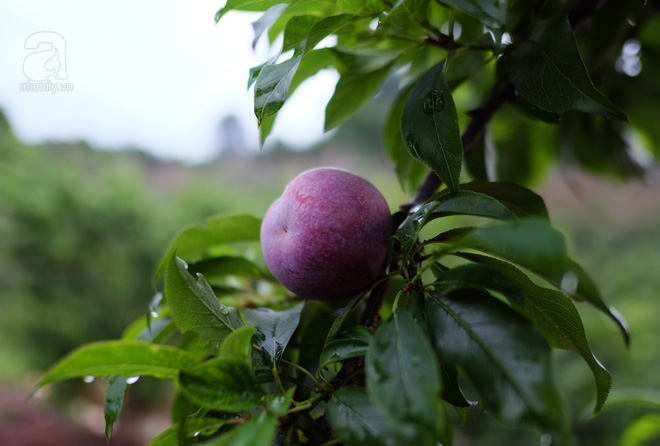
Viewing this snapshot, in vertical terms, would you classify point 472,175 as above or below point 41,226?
above

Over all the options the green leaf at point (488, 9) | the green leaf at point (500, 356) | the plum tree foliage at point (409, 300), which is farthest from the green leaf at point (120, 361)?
the green leaf at point (488, 9)

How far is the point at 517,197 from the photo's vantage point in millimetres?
302

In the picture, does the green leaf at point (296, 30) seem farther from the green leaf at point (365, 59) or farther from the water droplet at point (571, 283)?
the water droplet at point (571, 283)

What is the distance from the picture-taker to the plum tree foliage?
19 centimetres

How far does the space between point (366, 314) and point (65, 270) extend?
1823 mm

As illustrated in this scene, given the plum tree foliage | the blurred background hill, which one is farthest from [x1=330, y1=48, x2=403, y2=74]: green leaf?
the blurred background hill

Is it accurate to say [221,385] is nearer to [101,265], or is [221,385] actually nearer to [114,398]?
[114,398]

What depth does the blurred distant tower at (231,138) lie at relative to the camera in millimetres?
3633

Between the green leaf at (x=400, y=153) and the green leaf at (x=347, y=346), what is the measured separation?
0.20m

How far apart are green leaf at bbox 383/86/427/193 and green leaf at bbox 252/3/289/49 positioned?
15 centimetres

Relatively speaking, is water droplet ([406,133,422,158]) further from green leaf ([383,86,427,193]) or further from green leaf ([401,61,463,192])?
green leaf ([383,86,427,193])

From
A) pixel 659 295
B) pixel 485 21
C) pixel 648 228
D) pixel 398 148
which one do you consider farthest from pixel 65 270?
pixel 648 228

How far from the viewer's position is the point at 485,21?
25cm

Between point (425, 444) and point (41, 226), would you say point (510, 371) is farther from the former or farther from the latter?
point (41, 226)
